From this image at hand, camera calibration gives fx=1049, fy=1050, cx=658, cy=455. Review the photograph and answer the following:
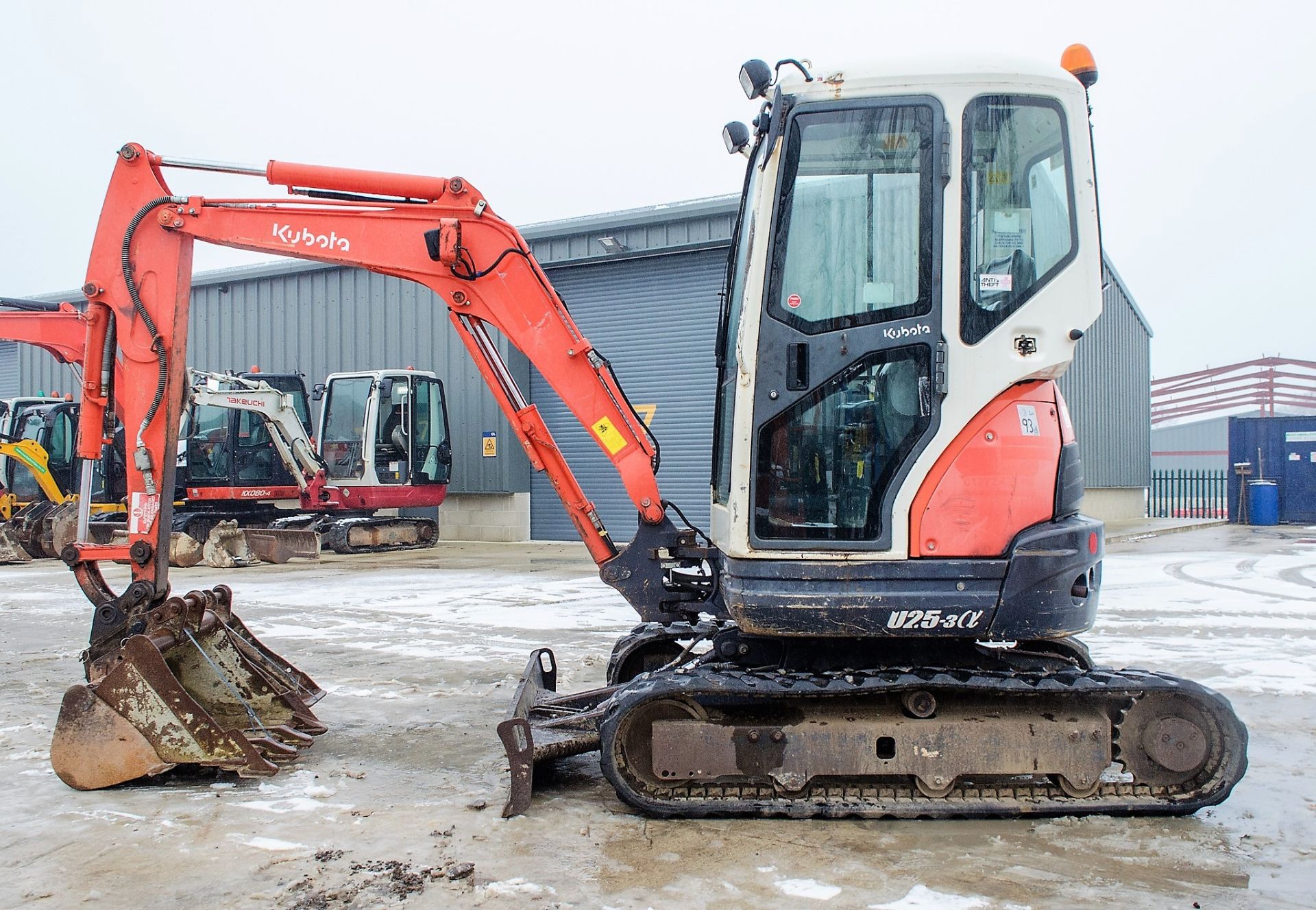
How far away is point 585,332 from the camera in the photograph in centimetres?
1975

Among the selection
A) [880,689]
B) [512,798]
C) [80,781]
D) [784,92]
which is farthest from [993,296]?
[80,781]

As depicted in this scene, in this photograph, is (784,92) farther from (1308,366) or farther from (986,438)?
(1308,366)

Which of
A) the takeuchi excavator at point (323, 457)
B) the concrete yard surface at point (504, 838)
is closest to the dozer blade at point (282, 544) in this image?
the takeuchi excavator at point (323, 457)

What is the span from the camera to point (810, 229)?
4.37m

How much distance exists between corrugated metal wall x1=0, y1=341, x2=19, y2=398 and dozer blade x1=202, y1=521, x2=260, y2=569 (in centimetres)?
1906

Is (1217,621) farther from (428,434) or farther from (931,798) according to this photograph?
(428,434)

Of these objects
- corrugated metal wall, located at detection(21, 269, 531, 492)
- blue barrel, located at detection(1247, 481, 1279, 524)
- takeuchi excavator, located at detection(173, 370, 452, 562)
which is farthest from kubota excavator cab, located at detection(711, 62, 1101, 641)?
blue barrel, located at detection(1247, 481, 1279, 524)

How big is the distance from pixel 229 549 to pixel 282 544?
1.01 metres

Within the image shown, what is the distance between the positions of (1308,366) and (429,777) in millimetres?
44274

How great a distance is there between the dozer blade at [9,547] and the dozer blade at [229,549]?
333 centimetres

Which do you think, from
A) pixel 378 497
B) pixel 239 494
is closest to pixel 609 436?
pixel 378 497

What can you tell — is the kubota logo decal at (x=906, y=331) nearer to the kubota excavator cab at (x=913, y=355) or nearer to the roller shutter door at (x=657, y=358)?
the kubota excavator cab at (x=913, y=355)

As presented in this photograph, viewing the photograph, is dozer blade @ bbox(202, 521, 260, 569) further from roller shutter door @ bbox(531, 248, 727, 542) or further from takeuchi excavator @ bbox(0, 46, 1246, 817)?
takeuchi excavator @ bbox(0, 46, 1246, 817)

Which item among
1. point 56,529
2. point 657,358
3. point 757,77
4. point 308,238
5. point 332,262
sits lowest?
point 56,529
